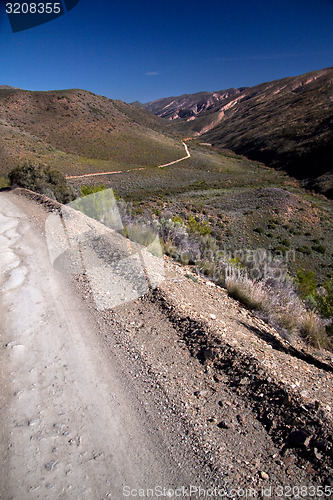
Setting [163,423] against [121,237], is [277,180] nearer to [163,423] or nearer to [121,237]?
[121,237]

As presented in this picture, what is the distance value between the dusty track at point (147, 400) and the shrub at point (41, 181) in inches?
373

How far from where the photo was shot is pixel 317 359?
14.6ft

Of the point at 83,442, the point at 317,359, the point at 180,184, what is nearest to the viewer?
the point at 83,442

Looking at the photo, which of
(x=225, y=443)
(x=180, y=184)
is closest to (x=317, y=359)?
(x=225, y=443)

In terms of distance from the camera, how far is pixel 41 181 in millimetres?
13289

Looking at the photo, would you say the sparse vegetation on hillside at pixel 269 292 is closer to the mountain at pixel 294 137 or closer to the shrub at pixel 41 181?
the shrub at pixel 41 181

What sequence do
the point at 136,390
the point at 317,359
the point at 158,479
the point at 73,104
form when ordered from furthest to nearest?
1. the point at 73,104
2. the point at 317,359
3. the point at 136,390
4. the point at 158,479

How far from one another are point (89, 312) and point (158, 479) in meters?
2.39

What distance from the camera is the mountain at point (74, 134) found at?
162 feet

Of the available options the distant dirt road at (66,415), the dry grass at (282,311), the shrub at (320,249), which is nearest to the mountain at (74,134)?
the shrub at (320,249)

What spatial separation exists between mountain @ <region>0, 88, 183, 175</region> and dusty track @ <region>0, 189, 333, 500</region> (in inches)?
1703

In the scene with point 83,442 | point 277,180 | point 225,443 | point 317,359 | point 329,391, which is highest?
point 83,442

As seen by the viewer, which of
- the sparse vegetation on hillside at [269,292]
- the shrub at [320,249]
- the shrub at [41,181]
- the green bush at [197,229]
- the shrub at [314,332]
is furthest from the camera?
the shrub at [320,249]

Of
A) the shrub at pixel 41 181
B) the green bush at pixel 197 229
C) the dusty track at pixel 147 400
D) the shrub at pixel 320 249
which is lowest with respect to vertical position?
the shrub at pixel 320 249
